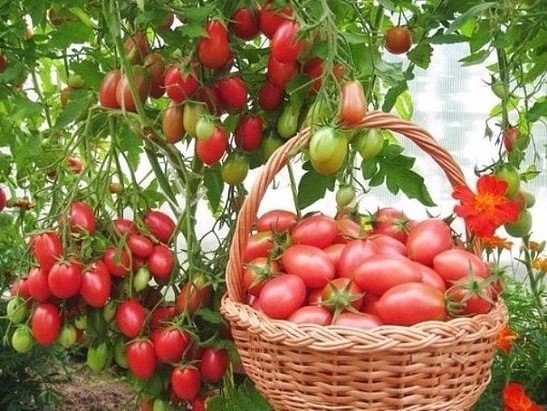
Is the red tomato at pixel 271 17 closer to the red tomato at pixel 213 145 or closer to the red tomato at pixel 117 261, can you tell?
the red tomato at pixel 213 145

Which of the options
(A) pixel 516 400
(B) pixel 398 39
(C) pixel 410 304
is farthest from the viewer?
(A) pixel 516 400

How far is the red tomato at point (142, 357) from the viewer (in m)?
0.93

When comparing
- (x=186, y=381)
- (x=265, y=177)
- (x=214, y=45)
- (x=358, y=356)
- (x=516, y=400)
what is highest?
(x=214, y=45)

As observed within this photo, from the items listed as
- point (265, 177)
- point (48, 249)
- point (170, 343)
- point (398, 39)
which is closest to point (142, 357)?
point (170, 343)

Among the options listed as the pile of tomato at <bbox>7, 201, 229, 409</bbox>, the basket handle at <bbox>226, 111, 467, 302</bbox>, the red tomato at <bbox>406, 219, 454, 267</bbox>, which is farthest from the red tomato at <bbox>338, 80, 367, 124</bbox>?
the pile of tomato at <bbox>7, 201, 229, 409</bbox>

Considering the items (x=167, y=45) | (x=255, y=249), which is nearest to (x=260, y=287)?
(x=255, y=249)

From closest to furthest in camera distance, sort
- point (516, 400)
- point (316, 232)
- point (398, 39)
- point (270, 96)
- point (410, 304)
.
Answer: point (410, 304)
point (316, 232)
point (270, 96)
point (398, 39)
point (516, 400)

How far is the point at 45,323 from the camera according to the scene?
36.3 inches

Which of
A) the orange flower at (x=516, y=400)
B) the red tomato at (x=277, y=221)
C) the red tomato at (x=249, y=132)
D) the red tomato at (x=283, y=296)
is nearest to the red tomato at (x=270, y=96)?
the red tomato at (x=249, y=132)

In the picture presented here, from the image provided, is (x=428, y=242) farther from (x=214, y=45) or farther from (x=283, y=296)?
(x=214, y=45)

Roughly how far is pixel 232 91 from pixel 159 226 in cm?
19

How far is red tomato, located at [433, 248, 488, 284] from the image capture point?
0.79m

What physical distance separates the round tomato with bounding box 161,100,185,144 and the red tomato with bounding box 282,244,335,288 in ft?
0.65

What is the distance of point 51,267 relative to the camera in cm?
90
